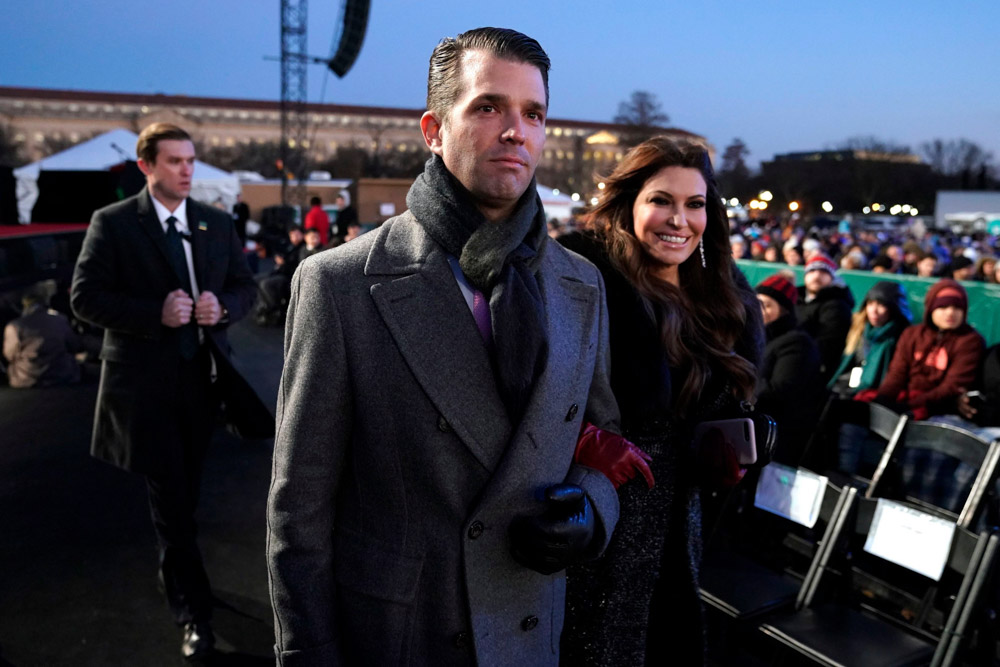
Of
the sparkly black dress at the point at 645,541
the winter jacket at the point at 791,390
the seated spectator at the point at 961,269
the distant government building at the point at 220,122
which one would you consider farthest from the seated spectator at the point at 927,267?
the distant government building at the point at 220,122

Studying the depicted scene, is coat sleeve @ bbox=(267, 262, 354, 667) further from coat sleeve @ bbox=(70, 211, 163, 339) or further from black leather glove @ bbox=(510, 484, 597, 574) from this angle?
coat sleeve @ bbox=(70, 211, 163, 339)

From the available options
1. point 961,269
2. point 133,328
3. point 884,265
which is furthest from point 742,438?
point 884,265

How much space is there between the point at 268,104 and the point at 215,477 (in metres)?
107

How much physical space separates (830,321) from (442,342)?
6.03 m

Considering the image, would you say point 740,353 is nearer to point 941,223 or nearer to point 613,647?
point 613,647

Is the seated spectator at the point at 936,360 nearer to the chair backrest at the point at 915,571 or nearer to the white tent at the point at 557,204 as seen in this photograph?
the chair backrest at the point at 915,571

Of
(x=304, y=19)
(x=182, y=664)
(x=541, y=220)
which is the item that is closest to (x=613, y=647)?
(x=541, y=220)

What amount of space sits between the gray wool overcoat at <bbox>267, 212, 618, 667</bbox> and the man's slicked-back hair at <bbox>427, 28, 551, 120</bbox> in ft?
0.91

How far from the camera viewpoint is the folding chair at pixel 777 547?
316 cm

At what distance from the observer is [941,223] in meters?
45.2

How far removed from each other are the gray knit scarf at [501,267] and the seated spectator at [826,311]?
574 cm

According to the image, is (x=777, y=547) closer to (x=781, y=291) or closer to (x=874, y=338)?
(x=781, y=291)

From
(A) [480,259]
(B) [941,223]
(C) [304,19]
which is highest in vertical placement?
(C) [304,19]

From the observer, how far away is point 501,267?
1.45 m
